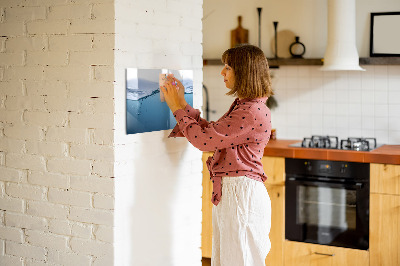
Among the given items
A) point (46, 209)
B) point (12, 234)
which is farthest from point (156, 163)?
point (12, 234)

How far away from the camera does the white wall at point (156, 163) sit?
2627 mm

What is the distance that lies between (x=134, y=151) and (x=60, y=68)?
0.50 metres

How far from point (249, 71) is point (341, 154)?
1.62m

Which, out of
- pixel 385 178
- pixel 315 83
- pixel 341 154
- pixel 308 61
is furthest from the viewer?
pixel 315 83

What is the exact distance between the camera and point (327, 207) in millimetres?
4188

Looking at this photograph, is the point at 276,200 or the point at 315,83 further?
the point at 315,83

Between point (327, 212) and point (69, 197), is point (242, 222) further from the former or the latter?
point (327, 212)

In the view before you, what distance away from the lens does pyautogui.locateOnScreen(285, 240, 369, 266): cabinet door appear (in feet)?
13.4

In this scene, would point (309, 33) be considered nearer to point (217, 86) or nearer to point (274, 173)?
point (217, 86)

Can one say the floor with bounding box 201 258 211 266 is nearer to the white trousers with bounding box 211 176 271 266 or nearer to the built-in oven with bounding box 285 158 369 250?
the built-in oven with bounding box 285 158 369 250

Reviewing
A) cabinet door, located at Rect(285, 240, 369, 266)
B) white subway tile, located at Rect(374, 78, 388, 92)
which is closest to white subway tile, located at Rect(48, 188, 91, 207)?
cabinet door, located at Rect(285, 240, 369, 266)

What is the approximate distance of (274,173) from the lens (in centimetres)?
429

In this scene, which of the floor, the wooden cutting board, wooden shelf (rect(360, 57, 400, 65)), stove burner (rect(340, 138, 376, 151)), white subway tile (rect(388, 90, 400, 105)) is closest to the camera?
stove burner (rect(340, 138, 376, 151))

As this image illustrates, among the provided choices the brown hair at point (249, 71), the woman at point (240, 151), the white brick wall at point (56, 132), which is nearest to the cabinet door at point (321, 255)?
the woman at point (240, 151)
